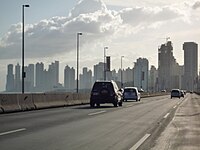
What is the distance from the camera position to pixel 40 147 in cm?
1245

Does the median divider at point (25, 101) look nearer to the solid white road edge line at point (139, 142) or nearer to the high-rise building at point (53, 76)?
the solid white road edge line at point (139, 142)

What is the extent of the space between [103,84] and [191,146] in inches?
983

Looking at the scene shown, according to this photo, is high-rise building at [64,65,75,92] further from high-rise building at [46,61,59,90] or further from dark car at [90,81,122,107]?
dark car at [90,81,122,107]

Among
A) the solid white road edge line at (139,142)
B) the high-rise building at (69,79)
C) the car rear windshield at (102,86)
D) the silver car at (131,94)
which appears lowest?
the solid white road edge line at (139,142)

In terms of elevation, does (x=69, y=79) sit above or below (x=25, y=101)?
above

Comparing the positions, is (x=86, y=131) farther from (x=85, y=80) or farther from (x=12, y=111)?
(x=85, y=80)

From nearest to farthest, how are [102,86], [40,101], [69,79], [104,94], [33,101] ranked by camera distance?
[33,101]
[40,101]
[104,94]
[102,86]
[69,79]

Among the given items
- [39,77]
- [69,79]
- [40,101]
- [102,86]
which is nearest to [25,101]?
[40,101]

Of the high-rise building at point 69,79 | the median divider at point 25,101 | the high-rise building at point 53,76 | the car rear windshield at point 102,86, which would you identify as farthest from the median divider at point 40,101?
the high-rise building at point 69,79

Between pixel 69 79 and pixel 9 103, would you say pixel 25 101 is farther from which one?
pixel 69 79

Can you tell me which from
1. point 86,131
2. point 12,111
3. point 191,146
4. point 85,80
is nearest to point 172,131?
point 86,131

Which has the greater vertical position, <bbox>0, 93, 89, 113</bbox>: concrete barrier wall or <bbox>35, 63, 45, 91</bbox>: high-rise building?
<bbox>35, 63, 45, 91</bbox>: high-rise building

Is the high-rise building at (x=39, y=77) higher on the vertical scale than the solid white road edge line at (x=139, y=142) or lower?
higher

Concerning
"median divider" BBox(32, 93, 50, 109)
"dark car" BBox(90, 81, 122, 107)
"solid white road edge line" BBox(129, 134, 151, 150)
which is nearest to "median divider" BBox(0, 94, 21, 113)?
"median divider" BBox(32, 93, 50, 109)
